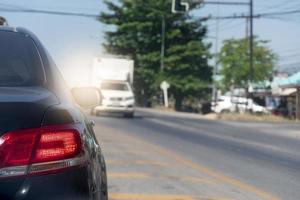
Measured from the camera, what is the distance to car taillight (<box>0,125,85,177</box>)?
3.36 meters

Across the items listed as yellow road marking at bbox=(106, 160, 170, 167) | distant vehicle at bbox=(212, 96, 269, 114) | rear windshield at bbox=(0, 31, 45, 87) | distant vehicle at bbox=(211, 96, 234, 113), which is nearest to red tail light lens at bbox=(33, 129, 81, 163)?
rear windshield at bbox=(0, 31, 45, 87)

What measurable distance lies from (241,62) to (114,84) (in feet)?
128

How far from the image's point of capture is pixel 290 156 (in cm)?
1802

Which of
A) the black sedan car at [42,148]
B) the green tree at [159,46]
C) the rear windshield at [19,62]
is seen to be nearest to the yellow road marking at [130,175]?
the rear windshield at [19,62]

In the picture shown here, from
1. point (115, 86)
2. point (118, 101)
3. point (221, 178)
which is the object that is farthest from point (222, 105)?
point (221, 178)

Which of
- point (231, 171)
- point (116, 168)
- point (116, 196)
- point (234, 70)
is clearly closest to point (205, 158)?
point (231, 171)

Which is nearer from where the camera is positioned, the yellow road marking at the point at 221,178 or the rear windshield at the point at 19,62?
the rear windshield at the point at 19,62

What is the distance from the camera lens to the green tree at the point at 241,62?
75.9 metres

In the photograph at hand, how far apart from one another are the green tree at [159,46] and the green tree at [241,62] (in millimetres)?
4153

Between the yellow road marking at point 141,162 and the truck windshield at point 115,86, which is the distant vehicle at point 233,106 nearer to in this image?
the truck windshield at point 115,86

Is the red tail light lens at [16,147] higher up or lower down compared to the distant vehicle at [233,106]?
lower down

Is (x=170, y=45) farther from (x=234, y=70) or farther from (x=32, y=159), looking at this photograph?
(x=32, y=159)

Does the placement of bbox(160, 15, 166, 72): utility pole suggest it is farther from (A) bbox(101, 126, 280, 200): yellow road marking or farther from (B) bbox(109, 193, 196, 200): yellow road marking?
(B) bbox(109, 193, 196, 200): yellow road marking

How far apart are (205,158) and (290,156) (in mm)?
3176
